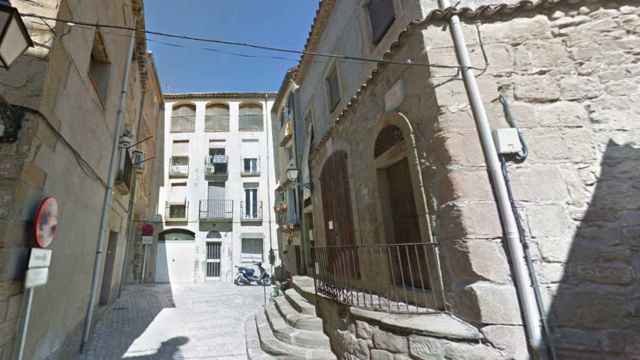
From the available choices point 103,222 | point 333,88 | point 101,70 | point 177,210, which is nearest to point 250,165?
point 177,210

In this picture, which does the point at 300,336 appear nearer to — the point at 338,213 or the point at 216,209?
the point at 338,213

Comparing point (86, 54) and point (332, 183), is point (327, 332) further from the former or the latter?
point (86, 54)

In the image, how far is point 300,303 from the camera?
5.58 metres

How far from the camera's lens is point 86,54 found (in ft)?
13.8

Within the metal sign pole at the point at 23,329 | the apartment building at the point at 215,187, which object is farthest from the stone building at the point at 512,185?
the apartment building at the point at 215,187

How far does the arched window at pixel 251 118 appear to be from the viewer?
18656 mm

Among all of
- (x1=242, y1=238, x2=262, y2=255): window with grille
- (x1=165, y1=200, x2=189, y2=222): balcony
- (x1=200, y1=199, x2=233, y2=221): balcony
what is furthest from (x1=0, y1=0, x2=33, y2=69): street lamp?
(x1=165, y1=200, x2=189, y2=222): balcony

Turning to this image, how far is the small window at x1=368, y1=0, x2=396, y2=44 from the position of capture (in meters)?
4.69

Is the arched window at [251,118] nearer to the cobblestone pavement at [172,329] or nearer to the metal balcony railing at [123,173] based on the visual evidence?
the metal balcony railing at [123,173]

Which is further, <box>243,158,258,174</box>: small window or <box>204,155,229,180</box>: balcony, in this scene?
<box>243,158,258,174</box>: small window

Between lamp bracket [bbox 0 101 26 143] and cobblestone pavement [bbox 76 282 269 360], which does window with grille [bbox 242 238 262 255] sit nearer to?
cobblestone pavement [bbox 76 282 269 360]

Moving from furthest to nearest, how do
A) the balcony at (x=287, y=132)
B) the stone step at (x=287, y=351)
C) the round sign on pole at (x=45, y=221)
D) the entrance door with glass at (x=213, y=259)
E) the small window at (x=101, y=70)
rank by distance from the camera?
the entrance door with glass at (x=213, y=259)
the balcony at (x=287, y=132)
the small window at (x=101, y=70)
the stone step at (x=287, y=351)
the round sign on pole at (x=45, y=221)

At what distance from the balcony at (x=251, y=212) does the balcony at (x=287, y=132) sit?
4240mm

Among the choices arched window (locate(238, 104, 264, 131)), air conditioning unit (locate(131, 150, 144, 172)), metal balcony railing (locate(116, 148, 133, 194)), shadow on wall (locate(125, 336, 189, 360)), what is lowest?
shadow on wall (locate(125, 336, 189, 360))
